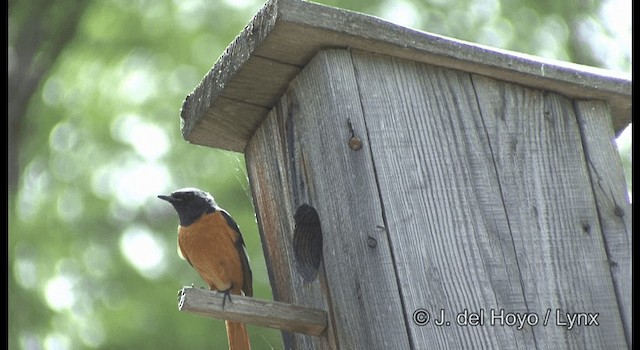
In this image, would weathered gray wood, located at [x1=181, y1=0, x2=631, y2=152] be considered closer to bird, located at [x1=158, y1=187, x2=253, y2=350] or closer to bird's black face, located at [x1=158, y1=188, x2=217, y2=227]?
bird, located at [x1=158, y1=187, x2=253, y2=350]

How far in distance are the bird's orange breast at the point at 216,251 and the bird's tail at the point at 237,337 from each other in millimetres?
301

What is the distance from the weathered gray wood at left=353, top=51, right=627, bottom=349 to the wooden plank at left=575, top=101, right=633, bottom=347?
0.02m

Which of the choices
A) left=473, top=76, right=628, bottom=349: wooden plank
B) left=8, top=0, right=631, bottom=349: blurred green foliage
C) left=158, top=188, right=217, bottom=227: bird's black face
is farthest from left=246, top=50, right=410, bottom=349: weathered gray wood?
left=8, top=0, right=631, bottom=349: blurred green foliage

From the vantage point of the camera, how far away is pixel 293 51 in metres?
3.55

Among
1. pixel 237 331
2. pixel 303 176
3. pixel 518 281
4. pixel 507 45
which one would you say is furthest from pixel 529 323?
pixel 507 45

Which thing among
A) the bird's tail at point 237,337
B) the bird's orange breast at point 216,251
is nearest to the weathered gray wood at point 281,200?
the bird's tail at point 237,337

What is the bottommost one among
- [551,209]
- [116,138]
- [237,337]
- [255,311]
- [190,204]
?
[255,311]

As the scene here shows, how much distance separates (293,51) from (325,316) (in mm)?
800

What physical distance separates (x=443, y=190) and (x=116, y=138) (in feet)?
22.2

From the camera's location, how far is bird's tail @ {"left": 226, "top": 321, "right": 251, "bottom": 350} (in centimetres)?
437

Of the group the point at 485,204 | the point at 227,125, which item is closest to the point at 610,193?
the point at 485,204

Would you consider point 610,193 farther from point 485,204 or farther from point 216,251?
point 216,251

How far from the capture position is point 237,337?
4395 millimetres

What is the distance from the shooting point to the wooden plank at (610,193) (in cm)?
328
